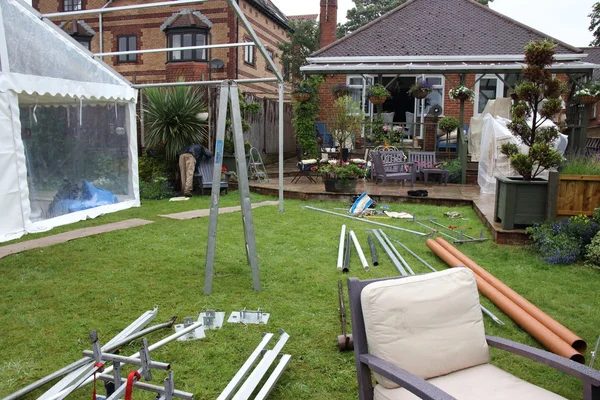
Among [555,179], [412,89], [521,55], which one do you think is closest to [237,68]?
[412,89]

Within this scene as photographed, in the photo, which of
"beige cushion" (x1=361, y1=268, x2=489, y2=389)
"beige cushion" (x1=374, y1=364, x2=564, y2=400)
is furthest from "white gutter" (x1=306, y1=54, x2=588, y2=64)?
"beige cushion" (x1=374, y1=364, x2=564, y2=400)

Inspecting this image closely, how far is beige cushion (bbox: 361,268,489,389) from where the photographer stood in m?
2.49

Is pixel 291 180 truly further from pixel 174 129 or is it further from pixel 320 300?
pixel 320 300

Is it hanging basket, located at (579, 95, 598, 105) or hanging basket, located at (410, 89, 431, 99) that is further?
hanging basket, located at (410, 89, 431, 99)

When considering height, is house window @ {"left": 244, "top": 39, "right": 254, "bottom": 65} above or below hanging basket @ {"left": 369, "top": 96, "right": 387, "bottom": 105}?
above

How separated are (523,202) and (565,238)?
0.80 meters

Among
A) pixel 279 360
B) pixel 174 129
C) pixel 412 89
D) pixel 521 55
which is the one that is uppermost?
pixel 521 55

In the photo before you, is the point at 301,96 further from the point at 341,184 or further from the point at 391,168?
the point at 341,184

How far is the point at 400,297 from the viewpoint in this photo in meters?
2.56

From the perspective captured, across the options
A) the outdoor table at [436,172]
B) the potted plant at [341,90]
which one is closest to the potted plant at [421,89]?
the potted plant at [341,90]

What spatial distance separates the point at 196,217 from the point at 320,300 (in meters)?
4.68

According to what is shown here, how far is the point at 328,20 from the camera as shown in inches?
788

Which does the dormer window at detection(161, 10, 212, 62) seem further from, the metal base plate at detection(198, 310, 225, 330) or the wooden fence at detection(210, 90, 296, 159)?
the metal base plate at detection(198, 310, 225, 330)

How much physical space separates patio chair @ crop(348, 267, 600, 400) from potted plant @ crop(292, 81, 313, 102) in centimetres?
1251
